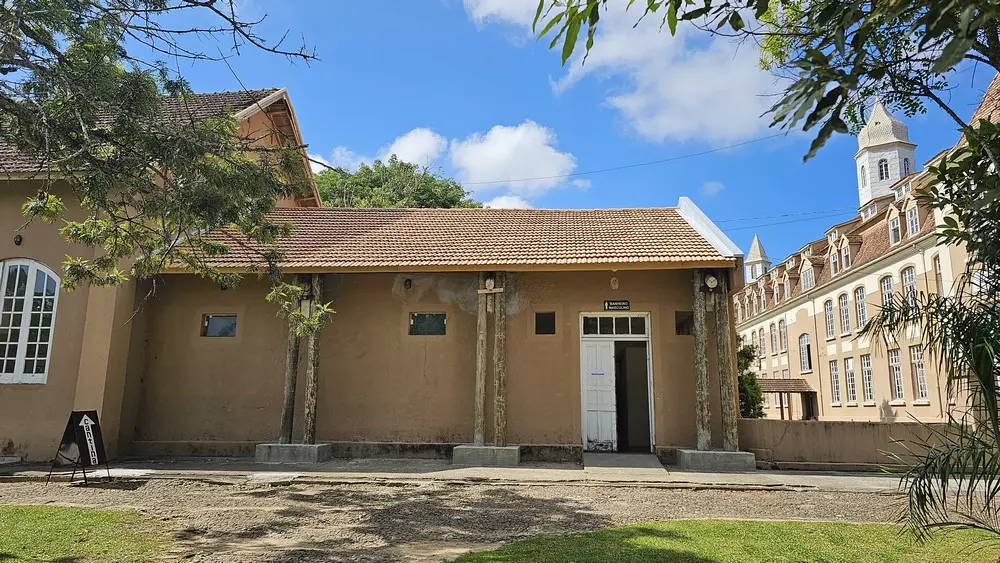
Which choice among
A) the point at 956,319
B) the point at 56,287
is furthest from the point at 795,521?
the point at 56,287

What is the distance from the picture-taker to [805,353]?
3391 centimetres

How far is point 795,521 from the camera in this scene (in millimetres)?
6504

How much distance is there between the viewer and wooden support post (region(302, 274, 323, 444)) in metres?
10.8

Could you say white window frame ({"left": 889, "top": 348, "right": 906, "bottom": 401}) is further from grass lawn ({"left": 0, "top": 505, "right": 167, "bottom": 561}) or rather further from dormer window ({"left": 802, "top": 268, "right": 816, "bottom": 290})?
grass lawn ({"left": 0, "top": 505, "right": 167, "bottom": 561})

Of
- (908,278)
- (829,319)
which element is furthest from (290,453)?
(829,319)

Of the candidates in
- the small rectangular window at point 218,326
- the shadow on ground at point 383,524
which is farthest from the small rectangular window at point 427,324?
the shadow on ground at point 383,524

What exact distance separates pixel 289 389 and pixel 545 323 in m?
4.53

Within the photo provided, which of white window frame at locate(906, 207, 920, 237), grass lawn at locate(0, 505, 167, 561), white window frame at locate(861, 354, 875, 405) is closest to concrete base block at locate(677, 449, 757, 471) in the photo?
grass lawn at locate(0, 505, 167, 561)

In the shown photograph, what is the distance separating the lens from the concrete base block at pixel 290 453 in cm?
1054

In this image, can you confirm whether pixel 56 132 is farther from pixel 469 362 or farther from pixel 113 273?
pixel 469 362

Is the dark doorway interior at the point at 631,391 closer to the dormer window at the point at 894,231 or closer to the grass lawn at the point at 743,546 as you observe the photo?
the grass lawn at the point at 743,546

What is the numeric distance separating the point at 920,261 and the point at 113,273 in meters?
25.0

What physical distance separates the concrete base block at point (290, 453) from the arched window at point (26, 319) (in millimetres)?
3837

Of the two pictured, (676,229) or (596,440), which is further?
(676,229)
